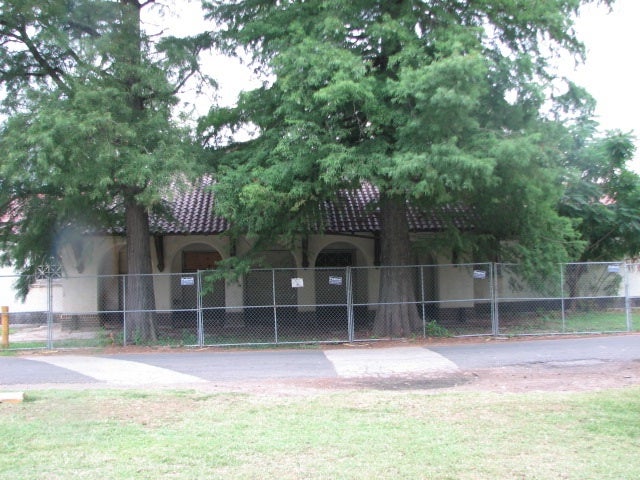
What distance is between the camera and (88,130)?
12344 mm

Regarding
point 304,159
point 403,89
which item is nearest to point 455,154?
point 403,89

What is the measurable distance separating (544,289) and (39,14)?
565 inches

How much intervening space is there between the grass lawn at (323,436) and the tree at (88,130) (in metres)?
5.56

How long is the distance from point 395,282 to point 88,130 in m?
8.13

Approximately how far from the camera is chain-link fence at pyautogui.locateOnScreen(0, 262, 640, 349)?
15.9 meters

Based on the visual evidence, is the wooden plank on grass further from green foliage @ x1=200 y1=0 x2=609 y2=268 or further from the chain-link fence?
the chain-link fence

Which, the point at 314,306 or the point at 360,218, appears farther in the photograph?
the point at 360,218

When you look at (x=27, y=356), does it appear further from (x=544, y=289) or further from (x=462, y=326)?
(x=544, y=289)

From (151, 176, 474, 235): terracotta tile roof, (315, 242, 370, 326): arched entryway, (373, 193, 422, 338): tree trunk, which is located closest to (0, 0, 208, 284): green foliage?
(151, 176, 474, 235): terracotta tile roof

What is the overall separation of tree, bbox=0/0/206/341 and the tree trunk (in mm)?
5392

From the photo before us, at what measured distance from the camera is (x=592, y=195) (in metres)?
19.8

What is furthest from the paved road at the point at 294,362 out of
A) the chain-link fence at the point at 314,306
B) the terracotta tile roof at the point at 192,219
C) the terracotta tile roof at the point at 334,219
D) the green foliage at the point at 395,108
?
the terracotta tile roof at the point at 192,219

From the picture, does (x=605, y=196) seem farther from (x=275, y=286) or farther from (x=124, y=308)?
(x=124, y=308)

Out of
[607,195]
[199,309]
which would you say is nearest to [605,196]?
[607,195]
